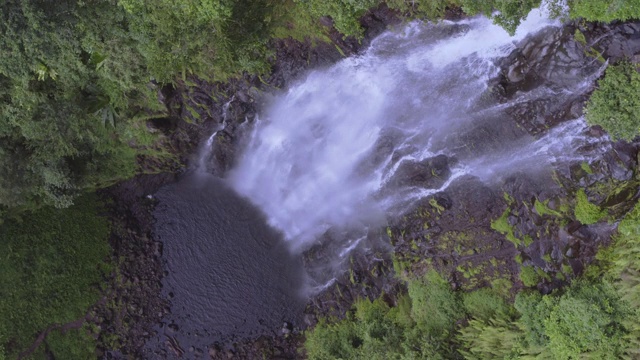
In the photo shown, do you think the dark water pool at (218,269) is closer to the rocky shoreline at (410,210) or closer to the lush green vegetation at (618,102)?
the rocky shoreline at (410,210)

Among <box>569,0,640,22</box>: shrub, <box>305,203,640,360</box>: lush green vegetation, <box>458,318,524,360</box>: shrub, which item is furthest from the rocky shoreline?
<box>458,318,524,360</box>: shrub

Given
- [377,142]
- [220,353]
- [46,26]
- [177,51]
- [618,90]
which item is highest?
[46,26]

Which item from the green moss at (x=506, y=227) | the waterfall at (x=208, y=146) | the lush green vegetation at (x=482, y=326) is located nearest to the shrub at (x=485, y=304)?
the lush green vegetation at (x=482, y=326)

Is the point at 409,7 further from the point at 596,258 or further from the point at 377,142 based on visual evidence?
the point at 596,258

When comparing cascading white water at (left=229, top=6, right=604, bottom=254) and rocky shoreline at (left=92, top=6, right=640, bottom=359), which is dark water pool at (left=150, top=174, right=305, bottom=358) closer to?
rocky shoreline at (left=92, top=6, right=640, bottom=359)

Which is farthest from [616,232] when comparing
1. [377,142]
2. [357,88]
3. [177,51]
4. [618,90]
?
[177,51]

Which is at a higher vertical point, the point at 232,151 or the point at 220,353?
the point at 232,151

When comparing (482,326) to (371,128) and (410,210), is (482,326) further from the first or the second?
(371,128)
